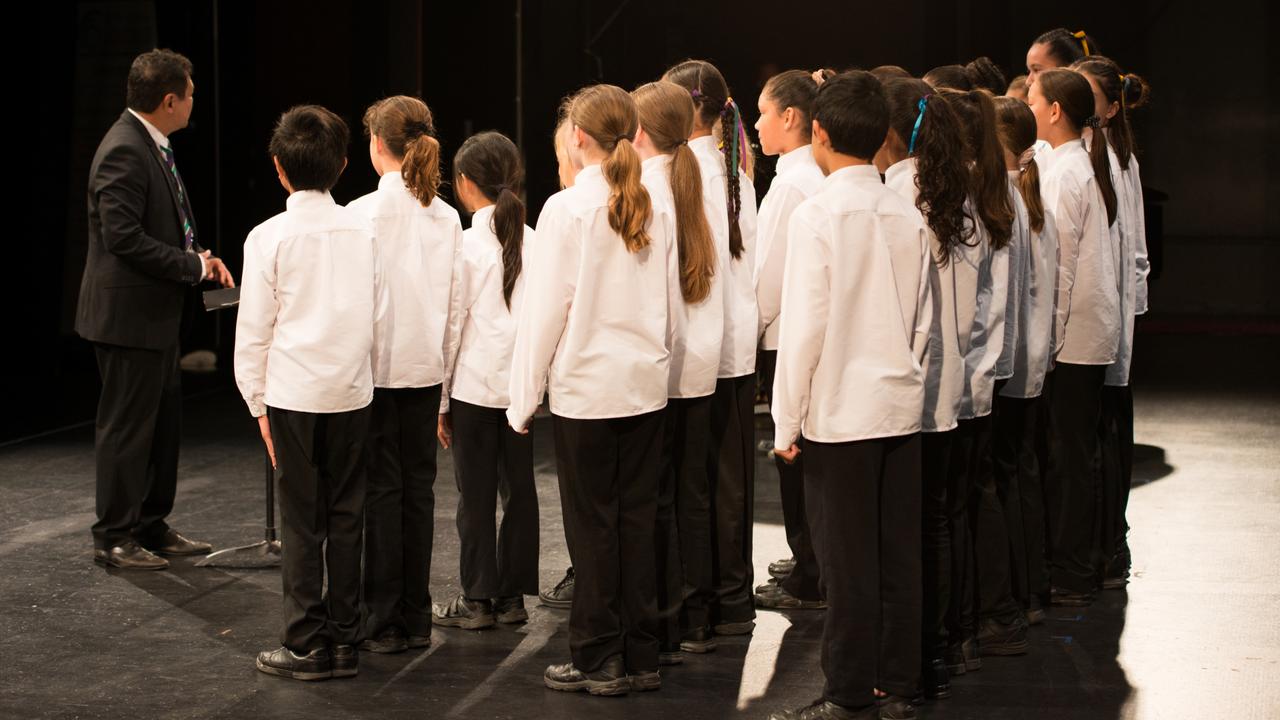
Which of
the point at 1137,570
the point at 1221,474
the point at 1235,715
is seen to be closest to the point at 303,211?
the point at 1235,715

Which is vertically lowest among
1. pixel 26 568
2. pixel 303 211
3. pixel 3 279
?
pixel 26 568

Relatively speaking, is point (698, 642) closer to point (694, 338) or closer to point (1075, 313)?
point (694, 338)

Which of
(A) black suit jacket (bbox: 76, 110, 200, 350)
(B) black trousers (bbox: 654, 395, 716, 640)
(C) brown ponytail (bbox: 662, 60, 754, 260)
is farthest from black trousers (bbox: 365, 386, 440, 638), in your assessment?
(A) black suit jacket (bbox: 76, 110, 200, 350)

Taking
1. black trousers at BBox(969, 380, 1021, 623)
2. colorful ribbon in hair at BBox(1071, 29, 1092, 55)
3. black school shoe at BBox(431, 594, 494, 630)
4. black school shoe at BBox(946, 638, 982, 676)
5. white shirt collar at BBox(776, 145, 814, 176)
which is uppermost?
colorful ribbon in hair at BBox(1071, 29, 1092, 55)

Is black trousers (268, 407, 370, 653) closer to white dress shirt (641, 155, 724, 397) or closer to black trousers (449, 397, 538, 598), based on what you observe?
black trousers (449, 397, 538, 598)

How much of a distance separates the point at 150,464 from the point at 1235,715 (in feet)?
11.4

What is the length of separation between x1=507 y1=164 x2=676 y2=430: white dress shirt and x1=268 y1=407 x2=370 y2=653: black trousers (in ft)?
1.85

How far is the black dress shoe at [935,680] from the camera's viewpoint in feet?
11.3

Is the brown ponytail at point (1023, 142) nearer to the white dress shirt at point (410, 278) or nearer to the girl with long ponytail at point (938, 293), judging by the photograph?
the girl with long ponytail at point (938, 293)

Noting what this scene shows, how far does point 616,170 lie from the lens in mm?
3334

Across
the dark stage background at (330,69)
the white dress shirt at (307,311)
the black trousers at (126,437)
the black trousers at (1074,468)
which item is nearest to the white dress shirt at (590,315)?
the white dress shirt at (307,311)

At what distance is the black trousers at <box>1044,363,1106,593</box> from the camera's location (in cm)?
433

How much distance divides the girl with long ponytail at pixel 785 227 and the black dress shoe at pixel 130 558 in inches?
77.3

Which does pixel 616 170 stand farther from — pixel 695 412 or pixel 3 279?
pixel 3 279
